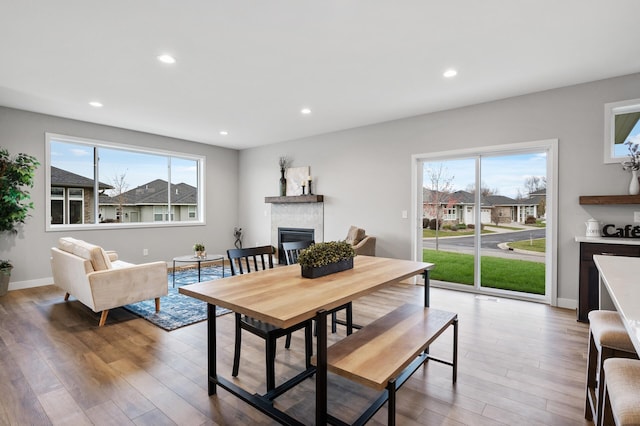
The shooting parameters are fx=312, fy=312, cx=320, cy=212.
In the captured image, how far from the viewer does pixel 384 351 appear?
5.49 ft

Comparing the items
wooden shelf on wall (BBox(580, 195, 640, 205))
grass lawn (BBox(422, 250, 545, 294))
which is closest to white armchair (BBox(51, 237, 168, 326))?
grass lawn (BBox(422, 250, 545, 294))

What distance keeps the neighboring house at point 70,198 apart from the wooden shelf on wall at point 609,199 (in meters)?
7.12

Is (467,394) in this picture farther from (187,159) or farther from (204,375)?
(187,159)

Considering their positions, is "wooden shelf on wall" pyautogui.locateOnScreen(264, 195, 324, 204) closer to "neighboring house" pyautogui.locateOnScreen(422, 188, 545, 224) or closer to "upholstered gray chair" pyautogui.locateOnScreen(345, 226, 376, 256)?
"upholstered gray chair" pyautogui.locateOnScreen(345, 226, 376, 256)

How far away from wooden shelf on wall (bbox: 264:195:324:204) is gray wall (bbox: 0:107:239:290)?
1331mm

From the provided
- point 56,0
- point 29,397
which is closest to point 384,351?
point 29,397

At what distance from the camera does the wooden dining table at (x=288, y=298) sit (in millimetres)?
1455

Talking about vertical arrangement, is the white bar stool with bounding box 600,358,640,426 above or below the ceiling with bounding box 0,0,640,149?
below

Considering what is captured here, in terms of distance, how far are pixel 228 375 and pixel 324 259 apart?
43.7 inches

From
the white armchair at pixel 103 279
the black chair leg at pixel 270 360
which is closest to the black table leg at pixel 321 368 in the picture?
the black chair leg at pixel 270 360

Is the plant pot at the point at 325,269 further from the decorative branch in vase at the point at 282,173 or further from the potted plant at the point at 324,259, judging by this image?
the decorative branch in vase at the point at 282,173

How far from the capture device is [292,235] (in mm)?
6516

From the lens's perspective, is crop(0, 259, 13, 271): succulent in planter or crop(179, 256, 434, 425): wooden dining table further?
crop(0, 259, 13, 271): succulent in planter

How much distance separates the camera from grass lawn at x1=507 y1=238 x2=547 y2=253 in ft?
13.2
